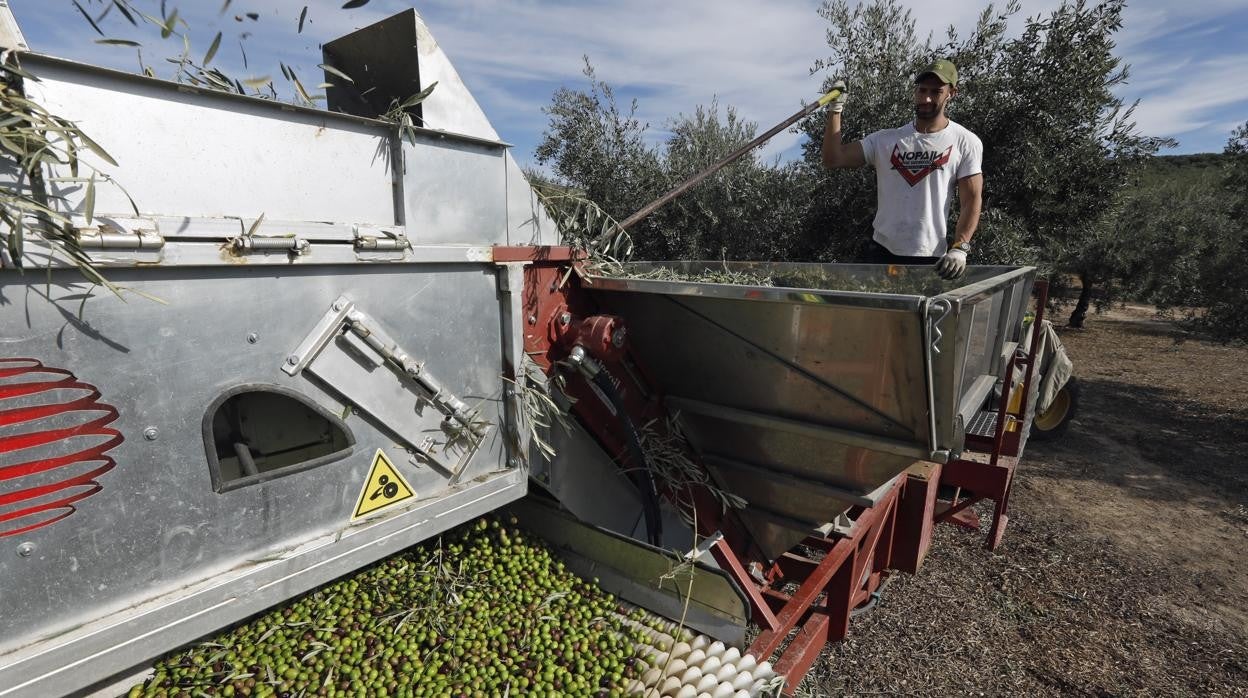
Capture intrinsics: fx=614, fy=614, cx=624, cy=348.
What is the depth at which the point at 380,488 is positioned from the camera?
2.52 m

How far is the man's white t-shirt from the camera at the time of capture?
14.9 feet

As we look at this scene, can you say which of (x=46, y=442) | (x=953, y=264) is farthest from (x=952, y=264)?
(x=46, y=442)

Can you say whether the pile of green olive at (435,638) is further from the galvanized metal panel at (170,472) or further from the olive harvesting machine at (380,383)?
the galvanized metal panel at (170,472)

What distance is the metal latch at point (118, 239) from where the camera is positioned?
1678 mm

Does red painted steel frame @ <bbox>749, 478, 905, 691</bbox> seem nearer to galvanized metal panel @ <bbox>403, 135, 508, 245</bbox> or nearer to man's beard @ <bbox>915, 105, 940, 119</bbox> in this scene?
galvanized metal panel @ <bbox>403, 135, 508, 245</bbox>

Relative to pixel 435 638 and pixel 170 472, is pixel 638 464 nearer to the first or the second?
pixel 435 638

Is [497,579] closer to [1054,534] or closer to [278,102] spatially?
[278,102]

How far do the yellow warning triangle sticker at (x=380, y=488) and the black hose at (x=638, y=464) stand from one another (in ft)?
3.46

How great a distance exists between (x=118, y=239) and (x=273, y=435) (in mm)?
1056

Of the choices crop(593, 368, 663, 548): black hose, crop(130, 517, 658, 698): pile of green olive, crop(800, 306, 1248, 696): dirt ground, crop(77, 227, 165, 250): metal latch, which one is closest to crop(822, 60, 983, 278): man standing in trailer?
crop(593, 368, 663, 548): black hose

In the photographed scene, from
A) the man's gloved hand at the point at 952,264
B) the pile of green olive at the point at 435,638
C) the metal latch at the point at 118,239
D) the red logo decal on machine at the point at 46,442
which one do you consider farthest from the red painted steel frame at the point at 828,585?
the metal latch at the point at 118,239

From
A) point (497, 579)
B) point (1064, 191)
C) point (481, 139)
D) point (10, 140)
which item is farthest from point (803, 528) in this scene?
point (1064, 191)

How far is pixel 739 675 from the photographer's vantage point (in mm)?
2426

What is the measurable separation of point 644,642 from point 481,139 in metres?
2.32
